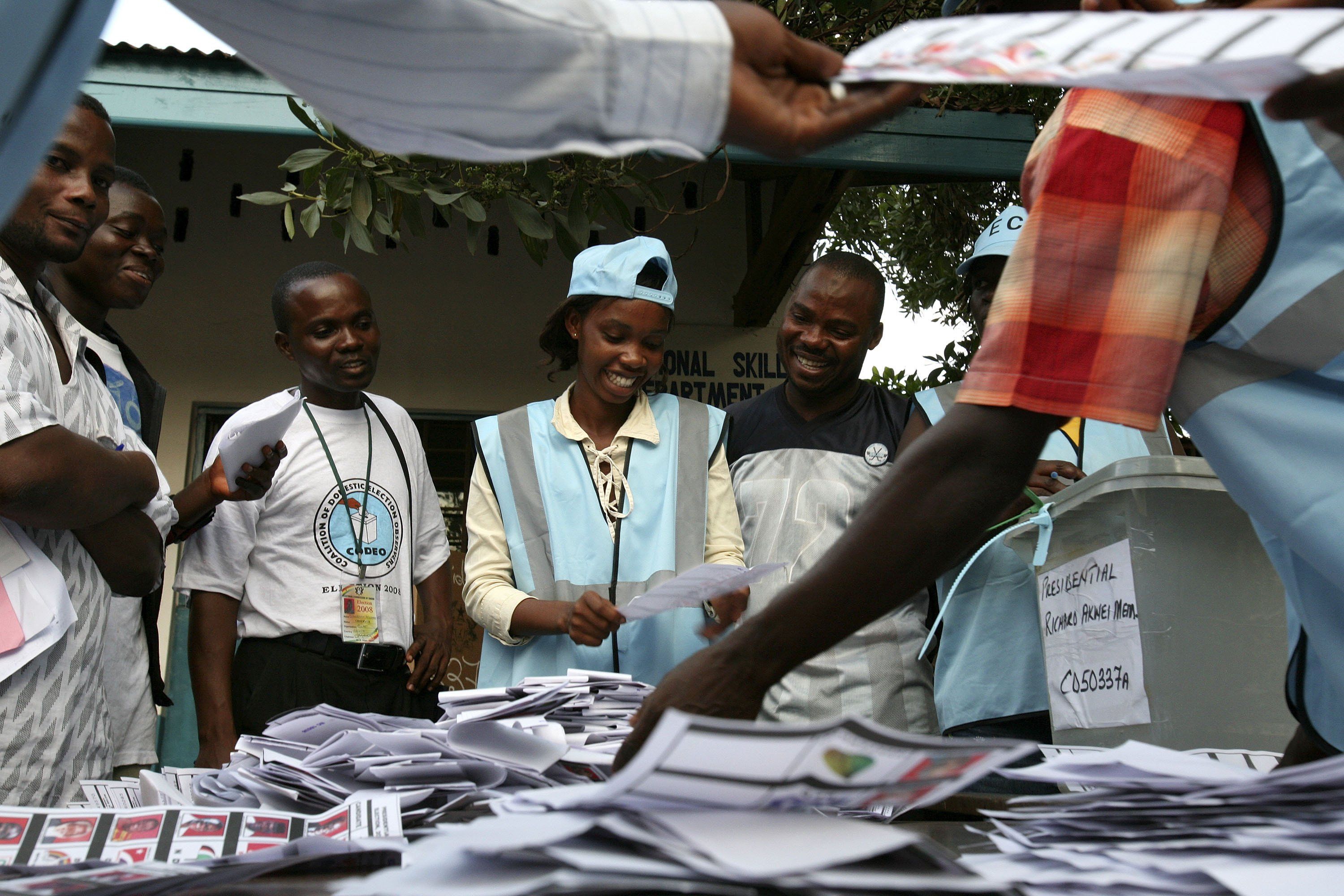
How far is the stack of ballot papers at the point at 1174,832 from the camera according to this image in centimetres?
75

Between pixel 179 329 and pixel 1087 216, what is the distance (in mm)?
6049

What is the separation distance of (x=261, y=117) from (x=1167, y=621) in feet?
12.8

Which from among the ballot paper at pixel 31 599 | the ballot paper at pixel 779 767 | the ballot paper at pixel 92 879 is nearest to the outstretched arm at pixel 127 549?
the ballot paper at pixel 31 599

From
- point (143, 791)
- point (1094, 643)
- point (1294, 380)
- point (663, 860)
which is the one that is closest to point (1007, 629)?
point (1094, 643)

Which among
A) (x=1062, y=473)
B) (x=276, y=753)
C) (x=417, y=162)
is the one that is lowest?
(x=276, y=753)

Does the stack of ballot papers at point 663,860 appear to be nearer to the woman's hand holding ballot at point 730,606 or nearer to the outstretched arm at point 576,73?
the outstretched arm at point 576,73

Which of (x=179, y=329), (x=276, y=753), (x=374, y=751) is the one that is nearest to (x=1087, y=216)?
(x=374, y=751)

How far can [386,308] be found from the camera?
638cm

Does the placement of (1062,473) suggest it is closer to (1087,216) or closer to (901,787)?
(1087,216)

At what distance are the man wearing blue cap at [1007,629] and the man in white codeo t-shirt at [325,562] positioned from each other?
1.46 m

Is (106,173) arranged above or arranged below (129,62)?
below

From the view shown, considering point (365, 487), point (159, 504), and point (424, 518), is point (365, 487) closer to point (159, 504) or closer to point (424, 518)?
point (424, 518)

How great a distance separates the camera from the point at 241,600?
120 inches

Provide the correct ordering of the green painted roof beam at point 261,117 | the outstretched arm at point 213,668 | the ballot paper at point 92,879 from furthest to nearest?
the green painted roof beam at point 261,117
the outstretched arm at point 213,668
the ballot paper at point 92,879
